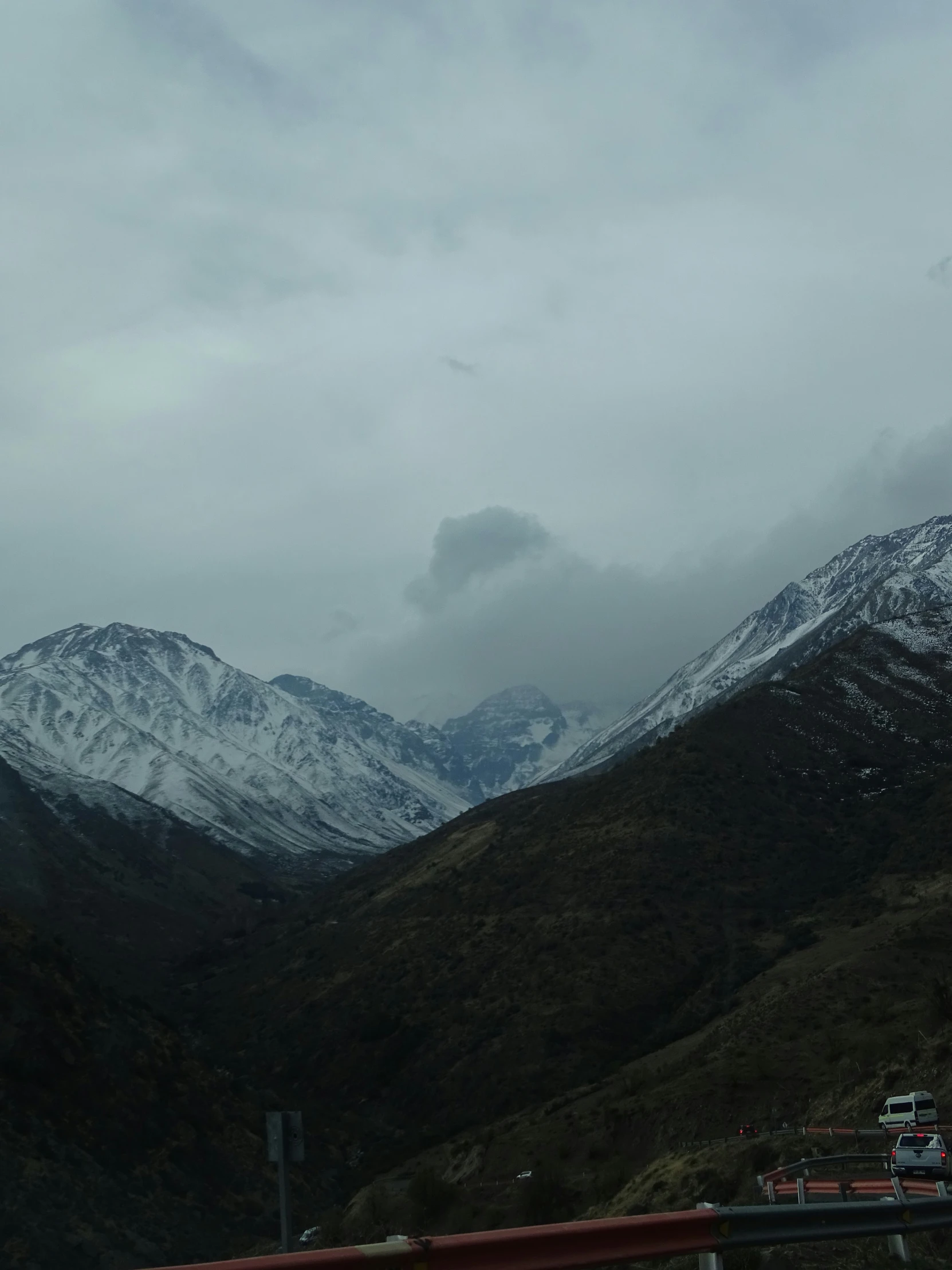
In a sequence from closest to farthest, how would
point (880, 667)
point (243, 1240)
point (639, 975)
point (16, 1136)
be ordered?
point (16, 1136) → point (243, 1240) → point (639, 975) → point (880, 667)

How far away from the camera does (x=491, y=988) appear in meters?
71.0

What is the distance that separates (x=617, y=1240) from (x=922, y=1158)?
36.2ft

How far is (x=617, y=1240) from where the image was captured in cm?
766

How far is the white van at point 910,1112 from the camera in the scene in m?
20.5

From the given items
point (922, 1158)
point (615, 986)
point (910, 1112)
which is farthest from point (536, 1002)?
point (922, 1158)

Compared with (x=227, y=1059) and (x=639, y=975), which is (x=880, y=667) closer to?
(x=639, y=975)

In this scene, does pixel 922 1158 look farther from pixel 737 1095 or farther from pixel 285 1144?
pixel 737 1095

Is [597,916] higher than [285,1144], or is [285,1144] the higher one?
[597,916]

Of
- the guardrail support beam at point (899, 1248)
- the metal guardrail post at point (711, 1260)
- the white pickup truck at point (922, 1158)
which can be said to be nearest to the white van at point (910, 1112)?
the white pickup truck at point (922, 1158)

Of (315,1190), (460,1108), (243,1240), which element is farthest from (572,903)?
(243,1240)

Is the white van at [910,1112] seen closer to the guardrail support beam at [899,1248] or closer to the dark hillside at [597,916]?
the guardrail support beam at [899,1248]

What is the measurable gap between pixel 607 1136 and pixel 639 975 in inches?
1063

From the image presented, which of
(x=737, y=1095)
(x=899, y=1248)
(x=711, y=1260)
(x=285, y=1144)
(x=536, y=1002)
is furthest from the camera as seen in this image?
(x=536, y=1002)

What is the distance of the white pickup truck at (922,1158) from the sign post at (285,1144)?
8533mm
